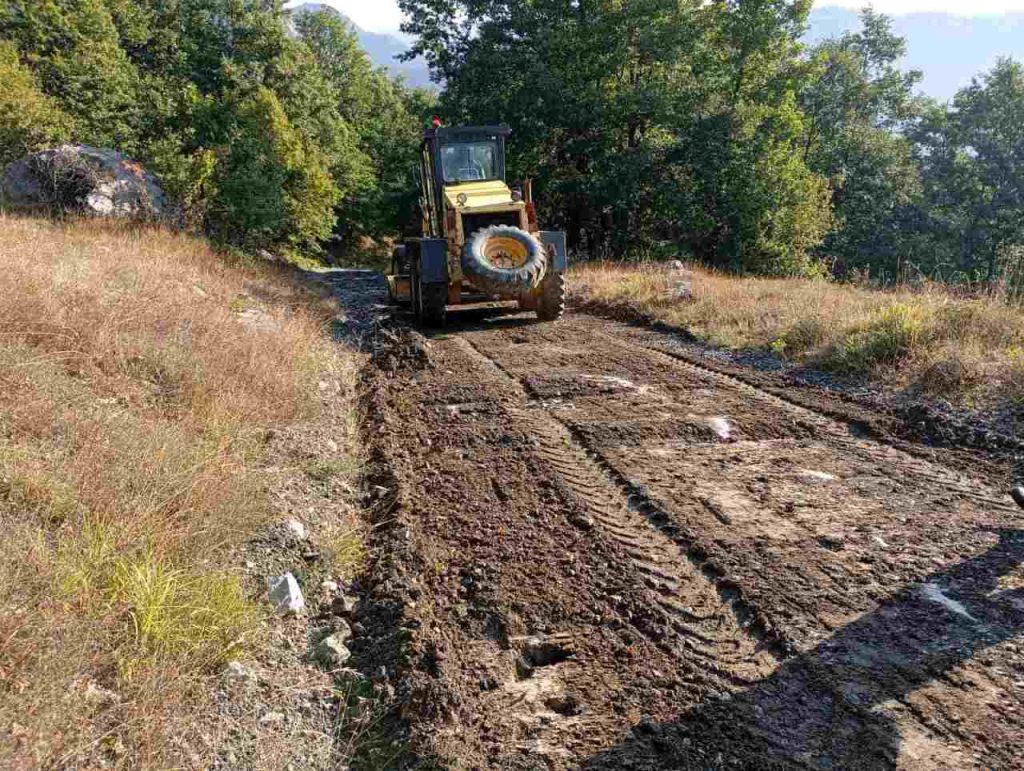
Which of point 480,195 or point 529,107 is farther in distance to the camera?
point 529,107

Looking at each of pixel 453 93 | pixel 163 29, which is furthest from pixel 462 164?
pixel 163 29

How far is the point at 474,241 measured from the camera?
31.6 ft

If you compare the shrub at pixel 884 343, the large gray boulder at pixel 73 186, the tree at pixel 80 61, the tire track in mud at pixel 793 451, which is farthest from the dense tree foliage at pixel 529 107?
the shrub at pixel 884 343

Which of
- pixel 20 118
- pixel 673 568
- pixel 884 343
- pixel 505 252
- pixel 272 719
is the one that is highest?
pixel 20 118

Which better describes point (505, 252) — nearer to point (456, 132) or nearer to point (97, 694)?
point (456, 132)

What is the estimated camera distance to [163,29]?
2438cm

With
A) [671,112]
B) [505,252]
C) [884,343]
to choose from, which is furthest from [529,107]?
[884,343]

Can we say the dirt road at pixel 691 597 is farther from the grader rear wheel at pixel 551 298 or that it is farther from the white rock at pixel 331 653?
the grader rear wheel at pixel 551 298

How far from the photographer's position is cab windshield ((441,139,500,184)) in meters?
10.9

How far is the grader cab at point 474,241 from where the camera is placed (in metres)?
9.59

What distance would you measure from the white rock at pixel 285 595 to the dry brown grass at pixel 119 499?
18cm

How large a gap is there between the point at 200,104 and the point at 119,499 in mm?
21020

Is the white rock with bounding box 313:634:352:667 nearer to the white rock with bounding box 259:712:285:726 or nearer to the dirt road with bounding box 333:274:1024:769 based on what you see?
the dirt road with bounding box 333:274:1024:769

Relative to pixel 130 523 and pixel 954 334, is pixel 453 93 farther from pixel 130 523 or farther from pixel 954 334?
pixel 130 523
